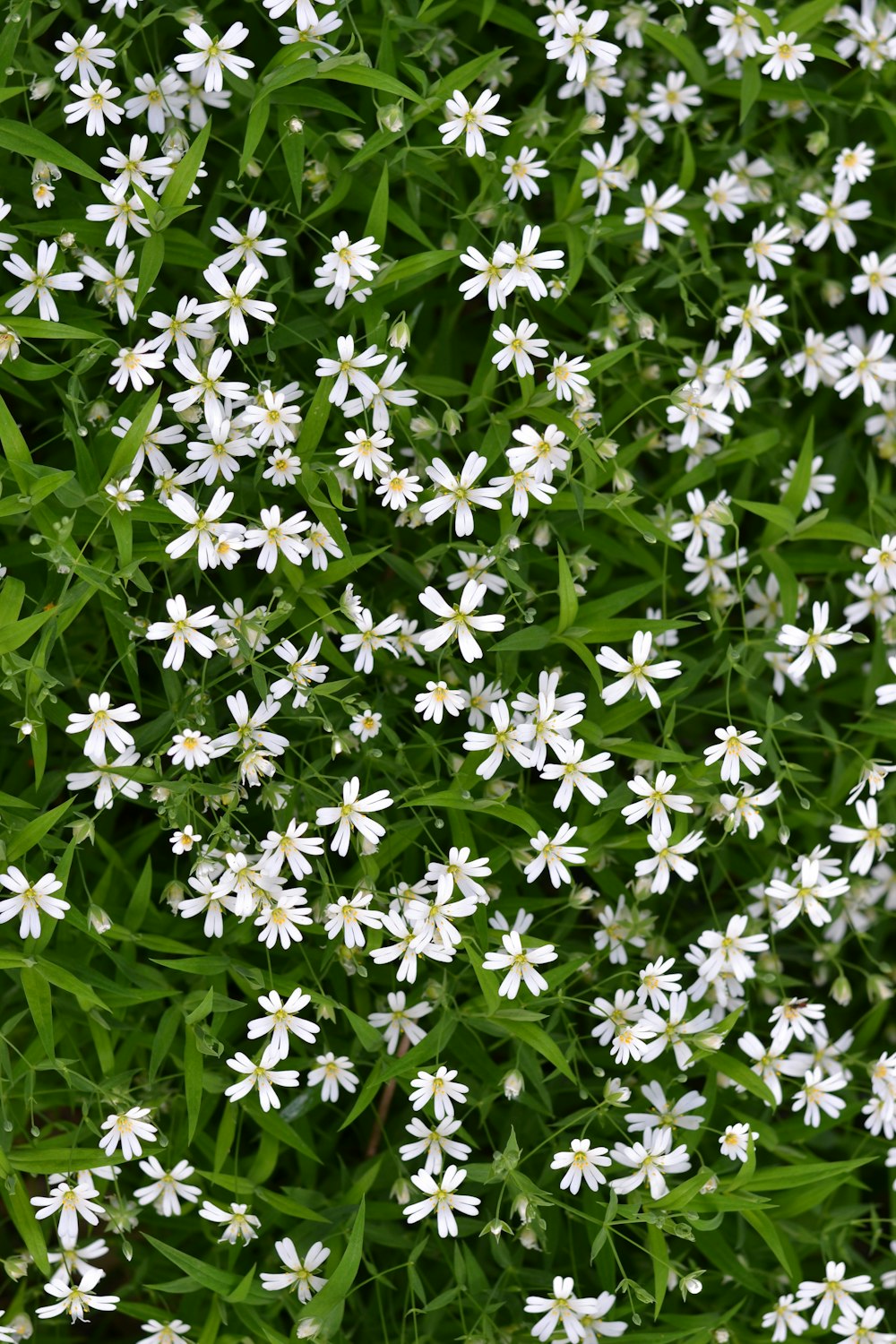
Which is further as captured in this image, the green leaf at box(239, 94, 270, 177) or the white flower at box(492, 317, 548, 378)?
the white flower at box(492, 317, 548, 378)

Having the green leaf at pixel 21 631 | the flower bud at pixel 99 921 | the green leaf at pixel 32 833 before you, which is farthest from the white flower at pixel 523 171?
the flower bud at pixel 99 921

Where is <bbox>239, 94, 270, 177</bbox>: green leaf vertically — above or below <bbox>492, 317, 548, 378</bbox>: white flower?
above

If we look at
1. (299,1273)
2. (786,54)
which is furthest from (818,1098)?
(786,54)

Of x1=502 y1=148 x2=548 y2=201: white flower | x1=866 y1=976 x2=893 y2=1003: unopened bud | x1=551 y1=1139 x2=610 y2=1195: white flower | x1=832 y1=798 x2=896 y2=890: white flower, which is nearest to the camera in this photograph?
x1=551 y1=1139 x2=610 y2=1195: white flower

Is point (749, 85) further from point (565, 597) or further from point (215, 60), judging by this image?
point (565, 597)

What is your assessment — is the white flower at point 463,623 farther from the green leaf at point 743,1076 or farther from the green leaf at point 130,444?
the green leaf at point 743,1076

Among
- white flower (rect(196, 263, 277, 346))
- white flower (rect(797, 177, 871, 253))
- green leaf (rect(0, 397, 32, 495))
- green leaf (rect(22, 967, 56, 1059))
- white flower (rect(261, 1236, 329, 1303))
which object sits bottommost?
white flower (rect(261, 1236, 329, 1303))

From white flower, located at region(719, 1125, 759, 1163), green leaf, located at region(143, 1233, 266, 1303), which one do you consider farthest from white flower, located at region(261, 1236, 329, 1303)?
white flower, located at region(719, 1125, 759, 1163)

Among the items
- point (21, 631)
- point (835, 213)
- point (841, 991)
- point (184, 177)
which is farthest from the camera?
point (835, 213)

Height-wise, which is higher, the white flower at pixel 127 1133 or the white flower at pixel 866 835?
the white flower at pixel 866 835

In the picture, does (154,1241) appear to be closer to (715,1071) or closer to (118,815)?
(118,815)

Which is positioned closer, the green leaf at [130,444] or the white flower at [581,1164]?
the green leaf at [130,444]

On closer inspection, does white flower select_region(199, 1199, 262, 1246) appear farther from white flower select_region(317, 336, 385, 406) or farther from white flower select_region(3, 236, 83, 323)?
white flower select_region(3, 236, 83, 323)
